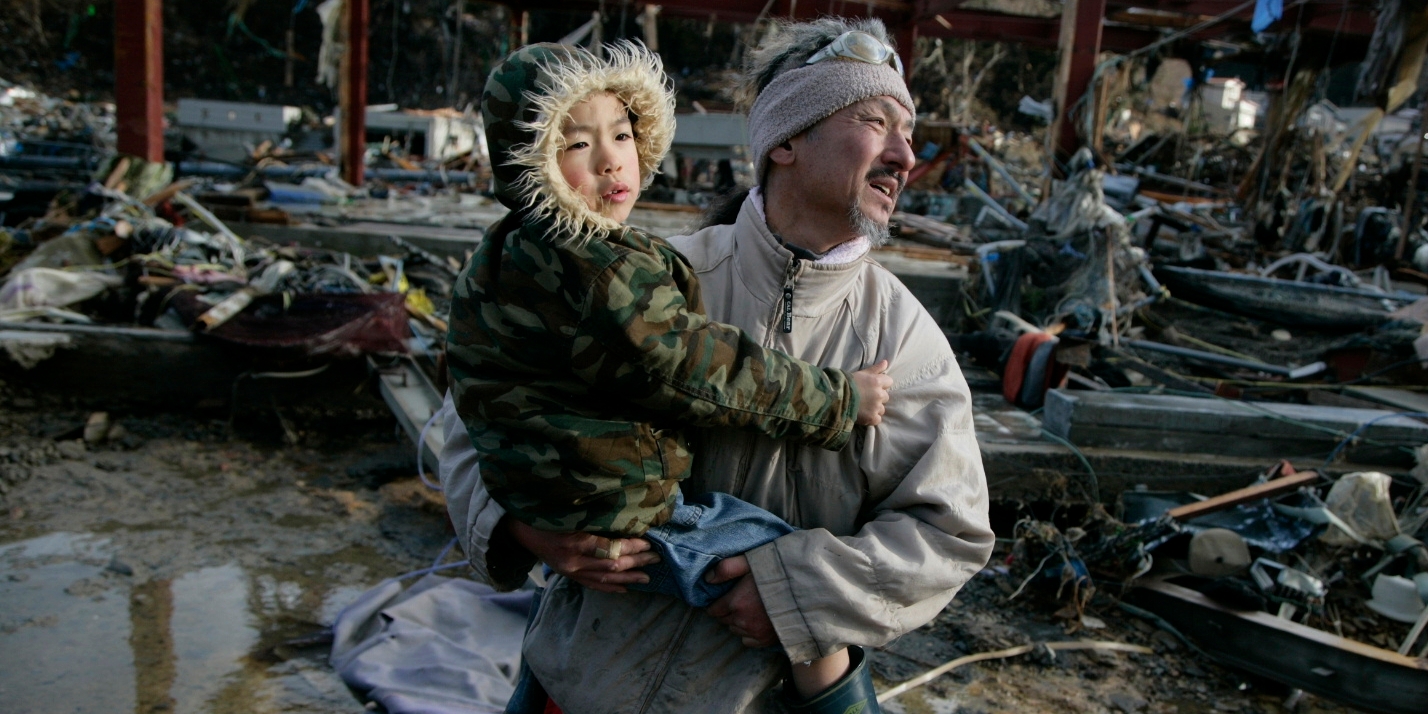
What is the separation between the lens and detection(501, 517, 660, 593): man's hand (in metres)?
1.45

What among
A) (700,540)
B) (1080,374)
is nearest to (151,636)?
(700,540)

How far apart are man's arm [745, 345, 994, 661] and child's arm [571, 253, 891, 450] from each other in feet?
0.33

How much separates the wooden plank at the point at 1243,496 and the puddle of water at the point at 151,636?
Result: 11.5 ft

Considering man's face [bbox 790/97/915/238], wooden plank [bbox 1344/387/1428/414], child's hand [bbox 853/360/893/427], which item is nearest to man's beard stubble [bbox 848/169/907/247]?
man's face [bbox 790/97/915/238]

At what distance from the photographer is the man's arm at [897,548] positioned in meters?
1.43

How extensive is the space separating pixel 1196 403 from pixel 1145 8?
39.0 feet

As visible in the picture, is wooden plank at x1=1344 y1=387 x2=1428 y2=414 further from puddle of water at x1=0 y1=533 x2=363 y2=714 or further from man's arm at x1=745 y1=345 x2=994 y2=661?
puddle of water at x1=0 y1=533 x2=363 y2=714

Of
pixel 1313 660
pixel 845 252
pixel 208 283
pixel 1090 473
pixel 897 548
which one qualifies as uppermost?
pixel 845 252

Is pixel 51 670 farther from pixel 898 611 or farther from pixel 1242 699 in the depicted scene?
pixel 1242 699

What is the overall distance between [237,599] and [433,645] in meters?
1.00

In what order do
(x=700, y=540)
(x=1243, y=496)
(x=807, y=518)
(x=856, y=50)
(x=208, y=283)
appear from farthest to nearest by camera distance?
1. (x=208, y=283)
2. (x=1243, y=496)
3. (x=856, y=50)
4. (x=807, y=518)
5. (x=700, y=540)

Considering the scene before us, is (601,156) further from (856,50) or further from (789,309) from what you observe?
(856,50)

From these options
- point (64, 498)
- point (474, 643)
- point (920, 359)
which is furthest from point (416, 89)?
point (920, 359)

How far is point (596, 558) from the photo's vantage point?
1.46 metres
